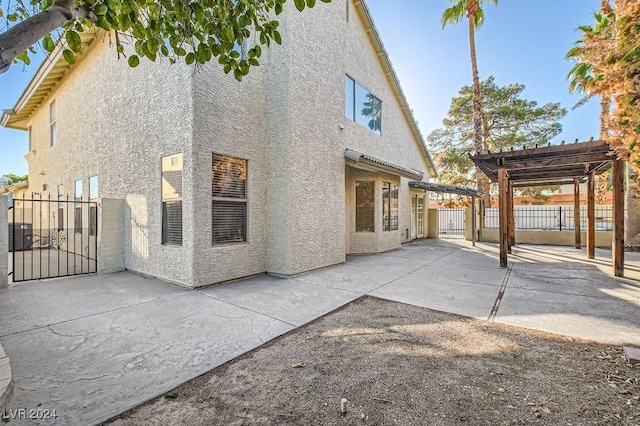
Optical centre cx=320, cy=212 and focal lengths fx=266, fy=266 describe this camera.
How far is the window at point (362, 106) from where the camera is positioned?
10.1m

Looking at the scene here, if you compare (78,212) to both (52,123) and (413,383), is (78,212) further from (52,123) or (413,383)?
(413,383)

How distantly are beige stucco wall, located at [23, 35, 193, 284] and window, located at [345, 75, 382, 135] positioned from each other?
5969mm

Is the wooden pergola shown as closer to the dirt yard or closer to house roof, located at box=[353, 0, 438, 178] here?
the dirt yard

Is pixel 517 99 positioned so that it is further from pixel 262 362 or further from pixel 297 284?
pixel 262 362

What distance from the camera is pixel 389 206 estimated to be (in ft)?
37.9

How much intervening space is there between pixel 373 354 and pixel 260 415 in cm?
155

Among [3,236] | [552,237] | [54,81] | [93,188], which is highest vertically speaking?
[54,81]

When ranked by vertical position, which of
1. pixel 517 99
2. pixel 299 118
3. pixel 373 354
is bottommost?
pixel 373 354

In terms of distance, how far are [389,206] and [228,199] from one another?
729 cm

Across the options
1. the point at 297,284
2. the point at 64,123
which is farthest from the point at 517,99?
the point at 64,123

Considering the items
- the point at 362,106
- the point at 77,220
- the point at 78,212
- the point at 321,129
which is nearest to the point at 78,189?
the point at 78,212

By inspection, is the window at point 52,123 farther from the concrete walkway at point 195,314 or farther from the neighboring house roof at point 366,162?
the neighboring house roof at point 366,162

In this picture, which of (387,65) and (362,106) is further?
(387,65)

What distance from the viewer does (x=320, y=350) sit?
3.38m
